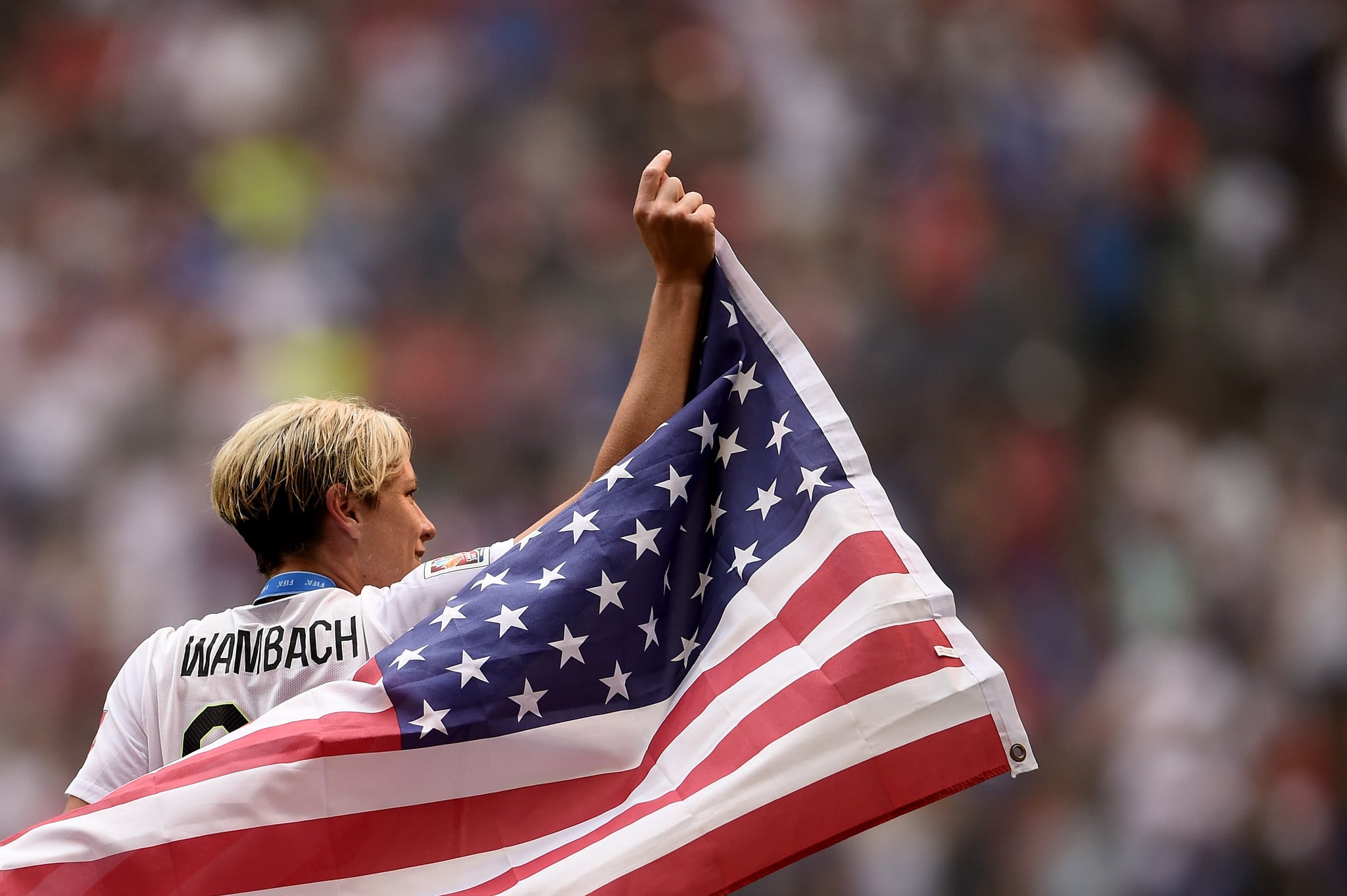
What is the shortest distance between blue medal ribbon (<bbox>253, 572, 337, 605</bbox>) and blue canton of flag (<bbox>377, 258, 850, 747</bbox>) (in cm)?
15

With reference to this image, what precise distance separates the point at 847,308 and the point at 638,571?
4.16 meters

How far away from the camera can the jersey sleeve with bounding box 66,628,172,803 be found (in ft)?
5.85

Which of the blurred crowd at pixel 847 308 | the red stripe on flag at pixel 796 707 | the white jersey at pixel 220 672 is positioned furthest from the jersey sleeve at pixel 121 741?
the blurred crowd at pixel 847 308

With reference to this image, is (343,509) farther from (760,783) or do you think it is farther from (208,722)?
(760,783)

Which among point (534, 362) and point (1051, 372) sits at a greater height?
point (534, 362)

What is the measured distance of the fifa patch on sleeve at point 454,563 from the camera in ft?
6.08

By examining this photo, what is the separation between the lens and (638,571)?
188 centimetres

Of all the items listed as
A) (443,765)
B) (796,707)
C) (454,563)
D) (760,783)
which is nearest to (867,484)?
(796,707)

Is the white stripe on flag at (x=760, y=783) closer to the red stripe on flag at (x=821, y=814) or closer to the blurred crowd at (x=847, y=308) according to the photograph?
the red stripe on flag at (x=821, y=814)

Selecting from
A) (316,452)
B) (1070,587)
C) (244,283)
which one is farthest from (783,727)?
(244,283)

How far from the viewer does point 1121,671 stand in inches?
205

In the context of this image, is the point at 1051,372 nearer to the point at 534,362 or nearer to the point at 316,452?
the point at 534,362

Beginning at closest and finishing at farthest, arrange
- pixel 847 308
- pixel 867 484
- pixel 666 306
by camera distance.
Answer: pixel 867 484 → pixel 666 306 → pixel 847 308

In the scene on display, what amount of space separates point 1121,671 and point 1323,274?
2.32 metres
